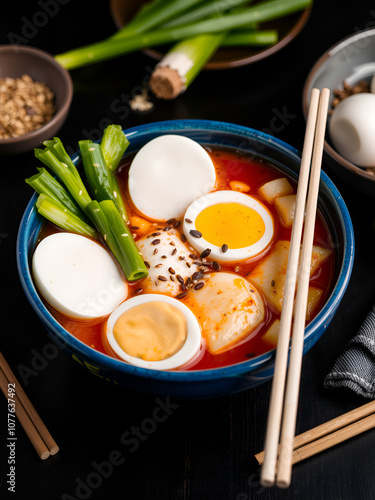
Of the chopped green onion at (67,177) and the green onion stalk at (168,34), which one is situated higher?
the green onion stalk at (168,34)

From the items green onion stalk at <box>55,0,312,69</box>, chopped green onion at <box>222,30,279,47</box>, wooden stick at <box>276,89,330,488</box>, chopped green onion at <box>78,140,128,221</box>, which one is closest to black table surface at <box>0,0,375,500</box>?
wooden stick at <box>276,89,330,488</box>

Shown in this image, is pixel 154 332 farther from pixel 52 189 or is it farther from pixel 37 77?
pixel 37 77

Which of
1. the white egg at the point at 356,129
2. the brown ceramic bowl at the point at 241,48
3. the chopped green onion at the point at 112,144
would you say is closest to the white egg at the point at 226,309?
the chopped green onion at the point at 112,144

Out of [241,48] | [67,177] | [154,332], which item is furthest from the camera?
[241,48]

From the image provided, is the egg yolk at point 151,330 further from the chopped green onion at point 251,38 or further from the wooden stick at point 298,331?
the chopped green onion at point 251,38

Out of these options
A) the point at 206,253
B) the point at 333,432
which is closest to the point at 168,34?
the point at 206,253

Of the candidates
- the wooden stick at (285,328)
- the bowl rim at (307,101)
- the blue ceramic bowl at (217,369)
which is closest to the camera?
the wooden stick at (285,328)

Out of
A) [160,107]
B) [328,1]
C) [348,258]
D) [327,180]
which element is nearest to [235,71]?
[160,107]

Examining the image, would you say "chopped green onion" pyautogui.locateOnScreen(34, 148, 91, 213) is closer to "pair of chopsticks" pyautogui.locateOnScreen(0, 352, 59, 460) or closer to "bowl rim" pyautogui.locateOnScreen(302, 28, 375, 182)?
"pair of chopsticks" pyautogui.locateOnScreen(0, 352, 59, 460)
